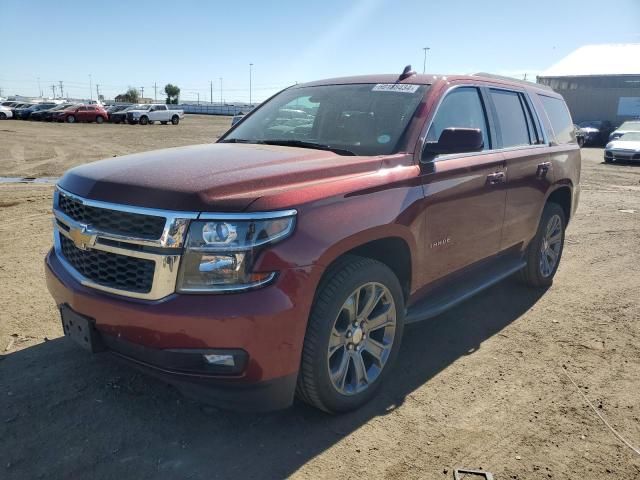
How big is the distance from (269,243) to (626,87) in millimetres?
47878

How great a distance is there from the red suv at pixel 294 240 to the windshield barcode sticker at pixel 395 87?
0.02 metres

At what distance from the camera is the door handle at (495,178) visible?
13.1 ft

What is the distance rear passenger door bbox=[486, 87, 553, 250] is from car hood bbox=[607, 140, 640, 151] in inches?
686

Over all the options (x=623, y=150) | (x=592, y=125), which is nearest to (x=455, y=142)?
(x=623, y=150)

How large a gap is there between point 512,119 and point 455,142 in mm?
1617

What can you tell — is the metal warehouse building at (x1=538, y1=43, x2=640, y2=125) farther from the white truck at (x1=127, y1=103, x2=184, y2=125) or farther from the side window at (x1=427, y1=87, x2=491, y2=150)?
the side window at (x1=427, y1=87, x2=491, y2=150)

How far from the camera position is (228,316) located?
7.70 ft

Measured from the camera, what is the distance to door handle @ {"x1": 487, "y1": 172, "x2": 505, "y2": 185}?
13.1 ft

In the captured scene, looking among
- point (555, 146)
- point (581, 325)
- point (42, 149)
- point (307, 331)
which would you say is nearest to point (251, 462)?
point (307, 331)

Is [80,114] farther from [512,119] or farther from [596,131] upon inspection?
[512,119]

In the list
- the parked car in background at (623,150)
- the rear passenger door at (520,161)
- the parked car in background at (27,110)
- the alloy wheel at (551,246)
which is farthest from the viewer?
the parked car in background at (27,110)

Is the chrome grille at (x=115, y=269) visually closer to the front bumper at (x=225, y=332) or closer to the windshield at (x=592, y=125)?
the front bumper at (x=225, y=332)

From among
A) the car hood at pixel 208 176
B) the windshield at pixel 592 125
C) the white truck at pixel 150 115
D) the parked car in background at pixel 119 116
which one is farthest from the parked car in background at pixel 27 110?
the car hood at pixel 208 176

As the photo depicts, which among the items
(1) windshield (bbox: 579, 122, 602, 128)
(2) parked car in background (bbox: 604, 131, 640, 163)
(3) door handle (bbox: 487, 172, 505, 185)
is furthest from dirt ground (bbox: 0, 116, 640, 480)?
(1) windshield (bbox: 579, 122, 602, 128)
